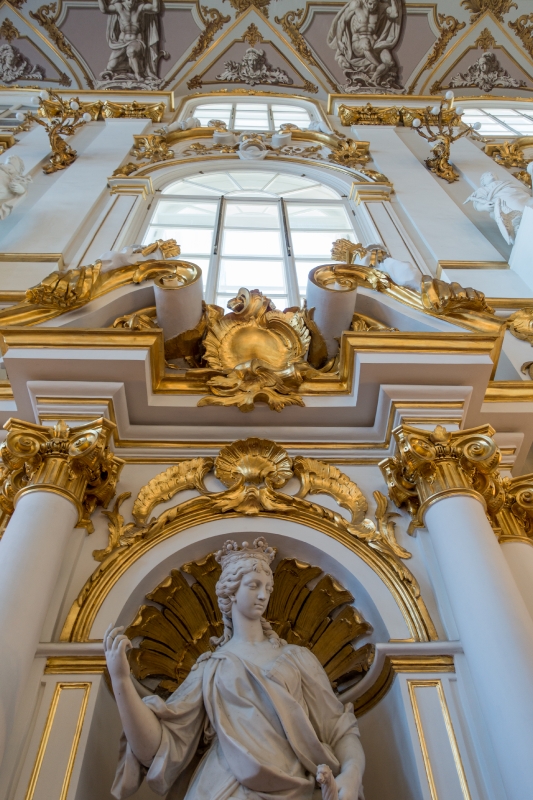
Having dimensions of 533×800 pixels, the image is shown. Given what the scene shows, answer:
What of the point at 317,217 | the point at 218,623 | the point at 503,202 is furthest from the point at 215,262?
the point at 218,623

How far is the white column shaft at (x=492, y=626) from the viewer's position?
2451 mm

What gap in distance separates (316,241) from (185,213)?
4.60ft

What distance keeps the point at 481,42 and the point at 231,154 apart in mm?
5658

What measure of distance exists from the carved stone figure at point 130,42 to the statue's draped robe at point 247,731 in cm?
1003

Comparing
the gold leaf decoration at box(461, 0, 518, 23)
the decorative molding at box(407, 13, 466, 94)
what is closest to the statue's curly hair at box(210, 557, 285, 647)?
the decorative molding at box(407, 13, 466, 94)

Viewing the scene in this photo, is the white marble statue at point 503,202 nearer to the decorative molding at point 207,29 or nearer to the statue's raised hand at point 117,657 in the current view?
the statue's raised hand at point 117,657

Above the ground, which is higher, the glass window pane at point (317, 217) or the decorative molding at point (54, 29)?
the decorative molding at point (54, 29)

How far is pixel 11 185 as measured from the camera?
6.42 m

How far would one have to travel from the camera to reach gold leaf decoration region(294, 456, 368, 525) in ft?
12.1

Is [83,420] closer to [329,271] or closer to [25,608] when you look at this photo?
[25,608]

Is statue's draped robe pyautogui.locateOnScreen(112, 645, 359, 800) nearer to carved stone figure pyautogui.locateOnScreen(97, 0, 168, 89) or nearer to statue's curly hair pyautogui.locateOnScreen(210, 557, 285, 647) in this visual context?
statue's curly hair pyautogui.locateOnScreen(210, 557, 285, 647)

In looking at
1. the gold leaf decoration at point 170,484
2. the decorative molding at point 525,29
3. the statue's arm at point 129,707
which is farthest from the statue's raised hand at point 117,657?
the decorative molding at point 525,29

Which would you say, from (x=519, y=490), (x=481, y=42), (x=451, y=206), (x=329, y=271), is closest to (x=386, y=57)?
(x=481, y=42)

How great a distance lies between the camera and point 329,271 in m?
4.54
